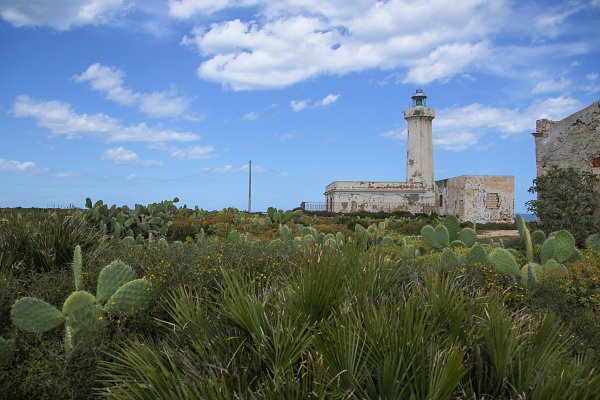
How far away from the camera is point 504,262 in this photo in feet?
21.4

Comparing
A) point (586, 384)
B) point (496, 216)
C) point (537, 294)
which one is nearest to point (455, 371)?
point (586, 384)

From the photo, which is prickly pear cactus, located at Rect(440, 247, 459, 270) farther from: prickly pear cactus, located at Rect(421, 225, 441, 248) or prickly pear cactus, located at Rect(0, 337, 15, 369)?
prickly pear cactus, located at Rect(0, 337, 15, 369)

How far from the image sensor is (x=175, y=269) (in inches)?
231

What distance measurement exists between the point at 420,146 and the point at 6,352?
115ft

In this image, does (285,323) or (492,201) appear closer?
(285,323)

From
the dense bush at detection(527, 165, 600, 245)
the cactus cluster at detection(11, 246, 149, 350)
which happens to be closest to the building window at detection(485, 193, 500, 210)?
the dense bush at detection(527, 165, 600, 245)

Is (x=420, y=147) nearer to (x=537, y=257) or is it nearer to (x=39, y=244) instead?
(x=537, y=257)

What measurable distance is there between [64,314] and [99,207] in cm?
902

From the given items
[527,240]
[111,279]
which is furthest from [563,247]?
[111,279]

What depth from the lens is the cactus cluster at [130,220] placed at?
13.3 metres

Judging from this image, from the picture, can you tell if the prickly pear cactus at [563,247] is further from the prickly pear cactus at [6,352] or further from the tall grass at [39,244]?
the prickly pear cactus at [6,352]

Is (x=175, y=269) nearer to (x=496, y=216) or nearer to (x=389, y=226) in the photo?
(x=389, y=226)

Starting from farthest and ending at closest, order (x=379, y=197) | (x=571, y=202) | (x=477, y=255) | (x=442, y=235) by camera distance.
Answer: (x=379, y=197)
(x=571, y=202)
(x=442, y=235)
(x=477, y=255)

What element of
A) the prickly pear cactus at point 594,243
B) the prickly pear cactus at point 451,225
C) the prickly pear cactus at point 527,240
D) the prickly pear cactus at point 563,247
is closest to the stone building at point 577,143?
the prickly pear cactus at point 594,243
